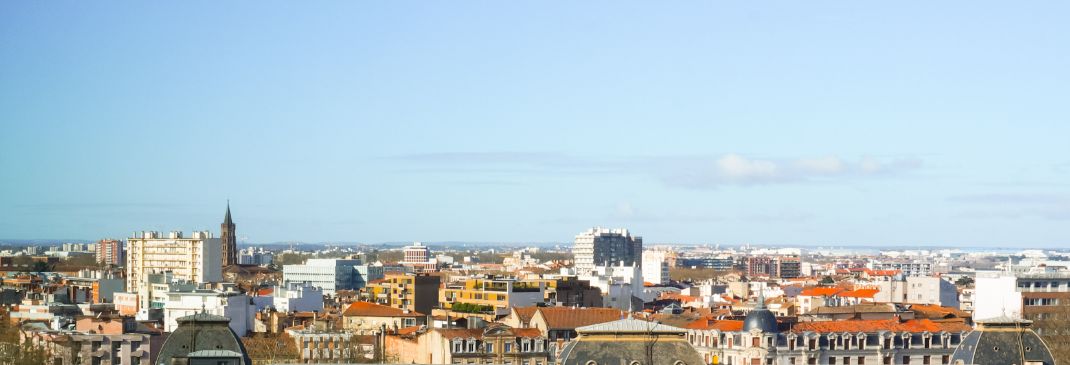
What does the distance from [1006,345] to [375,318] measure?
65582mm

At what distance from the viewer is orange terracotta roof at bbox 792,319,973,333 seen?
98875mm

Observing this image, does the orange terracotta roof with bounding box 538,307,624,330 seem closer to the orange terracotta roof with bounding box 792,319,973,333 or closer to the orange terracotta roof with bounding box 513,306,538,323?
the orange terracotta roof with bounding box 513,306,538,323

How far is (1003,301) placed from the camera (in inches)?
4562

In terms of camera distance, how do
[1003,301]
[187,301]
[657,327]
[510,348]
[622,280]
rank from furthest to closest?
[622,280], [187,301], [1003,301], [510,348], [657,327]

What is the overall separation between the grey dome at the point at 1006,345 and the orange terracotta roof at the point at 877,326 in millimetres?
32536

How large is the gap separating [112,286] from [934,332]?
106422 mm

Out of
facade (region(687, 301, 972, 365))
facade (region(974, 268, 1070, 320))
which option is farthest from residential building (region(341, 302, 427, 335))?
facade (region(974, 268, 1070, 320))

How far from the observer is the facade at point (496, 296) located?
443ft

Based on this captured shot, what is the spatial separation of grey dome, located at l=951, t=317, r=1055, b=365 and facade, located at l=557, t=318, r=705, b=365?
14700 millimetres

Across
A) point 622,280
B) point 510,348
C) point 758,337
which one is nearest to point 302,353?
point 510,348

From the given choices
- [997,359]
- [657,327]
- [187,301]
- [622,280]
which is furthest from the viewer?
[622,280]

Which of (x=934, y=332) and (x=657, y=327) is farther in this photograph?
(x=934, y=332)

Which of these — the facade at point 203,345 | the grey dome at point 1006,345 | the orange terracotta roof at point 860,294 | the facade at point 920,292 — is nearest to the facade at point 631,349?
the facade at point 203,345

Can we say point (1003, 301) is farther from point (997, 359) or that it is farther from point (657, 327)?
point (657, 327)
